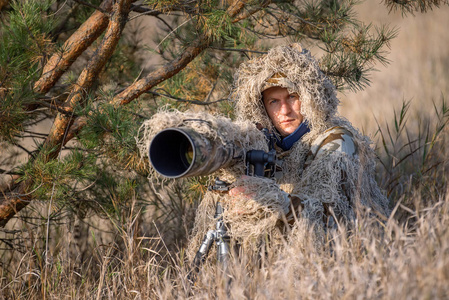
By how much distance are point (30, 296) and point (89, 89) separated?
3.10 feet

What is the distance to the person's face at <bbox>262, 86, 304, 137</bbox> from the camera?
6.79 feet

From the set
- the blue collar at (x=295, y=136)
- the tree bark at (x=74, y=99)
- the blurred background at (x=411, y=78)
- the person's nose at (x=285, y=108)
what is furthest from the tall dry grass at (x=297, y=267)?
the blurred background at (x=411, y=78)

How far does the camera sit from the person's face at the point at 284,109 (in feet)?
6.79

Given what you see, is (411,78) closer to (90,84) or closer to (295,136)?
(295,136)

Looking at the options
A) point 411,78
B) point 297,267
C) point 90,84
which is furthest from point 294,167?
point 411,78

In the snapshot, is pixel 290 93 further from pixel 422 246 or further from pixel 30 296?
pixel 30 296

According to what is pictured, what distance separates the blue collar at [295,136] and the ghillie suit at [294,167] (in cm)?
2

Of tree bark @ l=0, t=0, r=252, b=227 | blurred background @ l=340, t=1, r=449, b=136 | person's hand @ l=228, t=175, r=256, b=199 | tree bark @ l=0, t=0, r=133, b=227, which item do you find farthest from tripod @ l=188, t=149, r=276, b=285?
blurred background @ l=340, t=1, r=449, b=136

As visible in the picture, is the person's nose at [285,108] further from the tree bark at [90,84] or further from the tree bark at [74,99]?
the tree bark at [74,99]

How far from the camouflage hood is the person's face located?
5cm

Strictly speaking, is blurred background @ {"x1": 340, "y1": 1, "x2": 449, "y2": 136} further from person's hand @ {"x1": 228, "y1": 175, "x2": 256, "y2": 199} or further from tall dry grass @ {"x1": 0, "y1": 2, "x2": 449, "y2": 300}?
person's hand @ {"x1": 228, "y1": 175, "x2": 256, "y2": 199}

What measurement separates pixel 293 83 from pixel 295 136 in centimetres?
22

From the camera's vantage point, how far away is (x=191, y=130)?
1.38 m

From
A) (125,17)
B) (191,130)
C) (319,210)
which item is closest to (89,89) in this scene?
(125,17)
